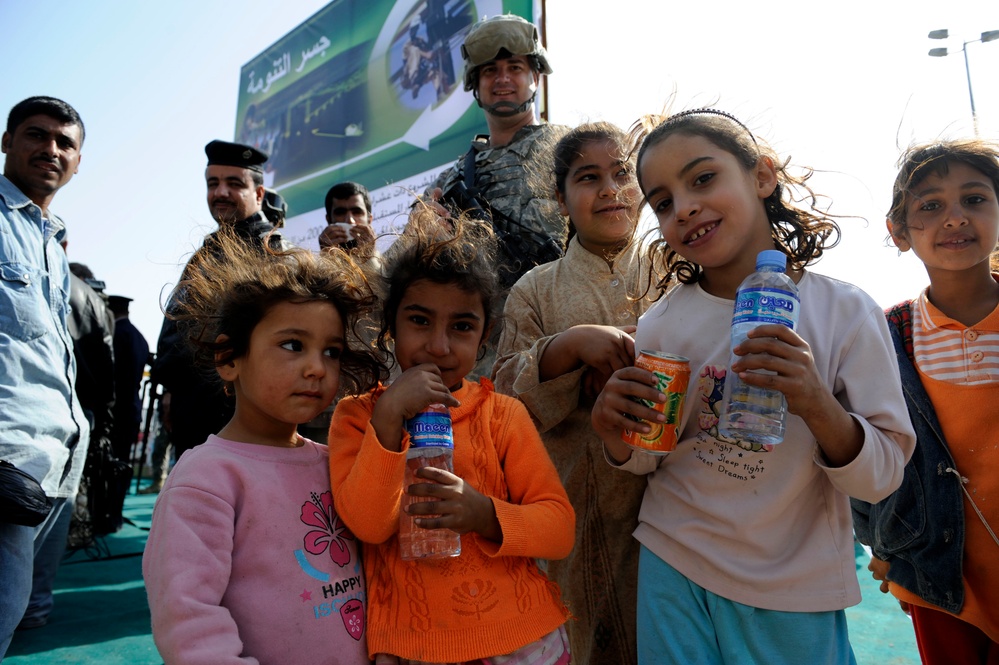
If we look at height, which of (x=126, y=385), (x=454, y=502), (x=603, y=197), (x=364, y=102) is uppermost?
(x=364, y=102)

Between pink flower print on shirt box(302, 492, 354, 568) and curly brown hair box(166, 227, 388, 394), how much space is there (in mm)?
325

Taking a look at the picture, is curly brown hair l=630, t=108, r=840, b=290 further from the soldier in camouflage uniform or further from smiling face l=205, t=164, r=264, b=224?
smiling face l=205, t=164, r=264, b=224

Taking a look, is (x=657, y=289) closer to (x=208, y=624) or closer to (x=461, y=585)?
(x=461, y=585)

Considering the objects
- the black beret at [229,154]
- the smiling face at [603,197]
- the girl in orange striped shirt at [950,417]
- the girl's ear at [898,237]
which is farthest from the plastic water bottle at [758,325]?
the black beret at [229,154]

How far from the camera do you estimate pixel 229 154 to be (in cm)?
354

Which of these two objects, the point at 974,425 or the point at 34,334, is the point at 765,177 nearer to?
the point at 974,425

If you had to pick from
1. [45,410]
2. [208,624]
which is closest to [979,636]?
[208,624]

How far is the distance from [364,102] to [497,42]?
6414mm

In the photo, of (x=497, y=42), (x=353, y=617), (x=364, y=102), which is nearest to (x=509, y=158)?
(x=497, y=42)

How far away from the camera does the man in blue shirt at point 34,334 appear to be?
7.27 ft

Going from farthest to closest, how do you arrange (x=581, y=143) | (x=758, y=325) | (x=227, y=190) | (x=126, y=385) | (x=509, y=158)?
1. (x=126, y=385)
2. (x=227, y=190)
3. (x=509, y=158)
4. (x=581, y=143)
5. (x=758, y=325)

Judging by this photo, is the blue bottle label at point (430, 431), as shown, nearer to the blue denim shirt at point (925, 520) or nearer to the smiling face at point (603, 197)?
the smiling face at point (603, 197)

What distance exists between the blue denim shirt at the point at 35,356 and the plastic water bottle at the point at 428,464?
1580 millimetres

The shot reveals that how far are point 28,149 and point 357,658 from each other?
2696 mm
